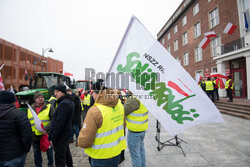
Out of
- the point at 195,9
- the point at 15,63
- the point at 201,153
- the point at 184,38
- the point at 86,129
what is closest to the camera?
the point at 86,129

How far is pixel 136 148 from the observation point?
8.54 feet

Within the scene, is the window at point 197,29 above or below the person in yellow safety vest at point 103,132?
above

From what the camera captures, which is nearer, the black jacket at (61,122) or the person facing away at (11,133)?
the person facing away at (11,133)

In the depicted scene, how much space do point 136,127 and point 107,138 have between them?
1.03 meters

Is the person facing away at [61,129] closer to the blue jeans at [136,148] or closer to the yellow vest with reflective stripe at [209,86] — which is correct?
the blue jeans at [136,148]

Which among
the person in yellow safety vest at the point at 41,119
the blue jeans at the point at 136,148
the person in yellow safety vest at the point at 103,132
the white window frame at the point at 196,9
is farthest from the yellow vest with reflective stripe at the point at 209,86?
the white window frame at the point at 196,9

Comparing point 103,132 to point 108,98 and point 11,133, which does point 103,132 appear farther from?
point 11,133

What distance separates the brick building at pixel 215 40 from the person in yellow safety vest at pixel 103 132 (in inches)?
352

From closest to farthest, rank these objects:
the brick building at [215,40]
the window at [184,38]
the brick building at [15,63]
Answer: the brick building at [215,40], the window at [184,38], the brick building at [15,63]

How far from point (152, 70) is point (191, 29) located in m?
22.6

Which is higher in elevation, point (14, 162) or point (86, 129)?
point (86, 129)

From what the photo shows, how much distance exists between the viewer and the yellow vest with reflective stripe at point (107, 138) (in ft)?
5.67

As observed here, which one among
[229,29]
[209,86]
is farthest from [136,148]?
[229,29]

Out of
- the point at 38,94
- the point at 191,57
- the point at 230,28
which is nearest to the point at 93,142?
the point at 38,94
